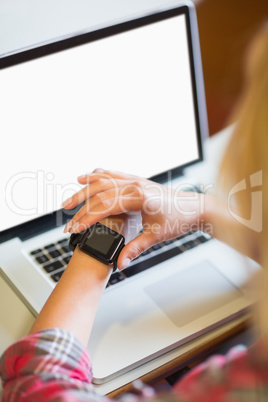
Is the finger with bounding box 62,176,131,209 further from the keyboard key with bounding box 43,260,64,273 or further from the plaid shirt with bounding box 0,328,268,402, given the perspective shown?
the plaid shirt with bounding box 0,328,268,402

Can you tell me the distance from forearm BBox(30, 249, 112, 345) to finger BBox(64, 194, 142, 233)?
0.04 m

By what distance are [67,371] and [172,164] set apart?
49 centimetres

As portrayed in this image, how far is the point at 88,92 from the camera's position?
2.58 ft

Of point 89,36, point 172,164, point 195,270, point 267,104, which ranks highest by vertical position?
point 89,36

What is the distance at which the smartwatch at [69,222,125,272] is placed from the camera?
0.68 metres

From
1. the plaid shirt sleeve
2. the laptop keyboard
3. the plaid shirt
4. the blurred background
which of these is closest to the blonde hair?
the plaid shirt

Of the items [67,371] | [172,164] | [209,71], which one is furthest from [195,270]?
[209,71]

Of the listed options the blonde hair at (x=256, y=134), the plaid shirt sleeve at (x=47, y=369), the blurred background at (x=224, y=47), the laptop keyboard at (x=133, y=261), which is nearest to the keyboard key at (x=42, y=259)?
the laptop keyboard at (x=133, y=261)

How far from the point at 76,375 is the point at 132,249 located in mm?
204

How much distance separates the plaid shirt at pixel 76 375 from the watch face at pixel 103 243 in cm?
14

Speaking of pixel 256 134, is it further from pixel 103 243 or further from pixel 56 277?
pixel 56 277

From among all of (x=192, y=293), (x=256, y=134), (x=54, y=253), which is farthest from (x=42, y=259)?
(x=256, y=134)

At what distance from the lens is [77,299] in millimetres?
634

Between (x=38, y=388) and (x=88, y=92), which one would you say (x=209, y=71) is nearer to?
(x=88, y=92)
